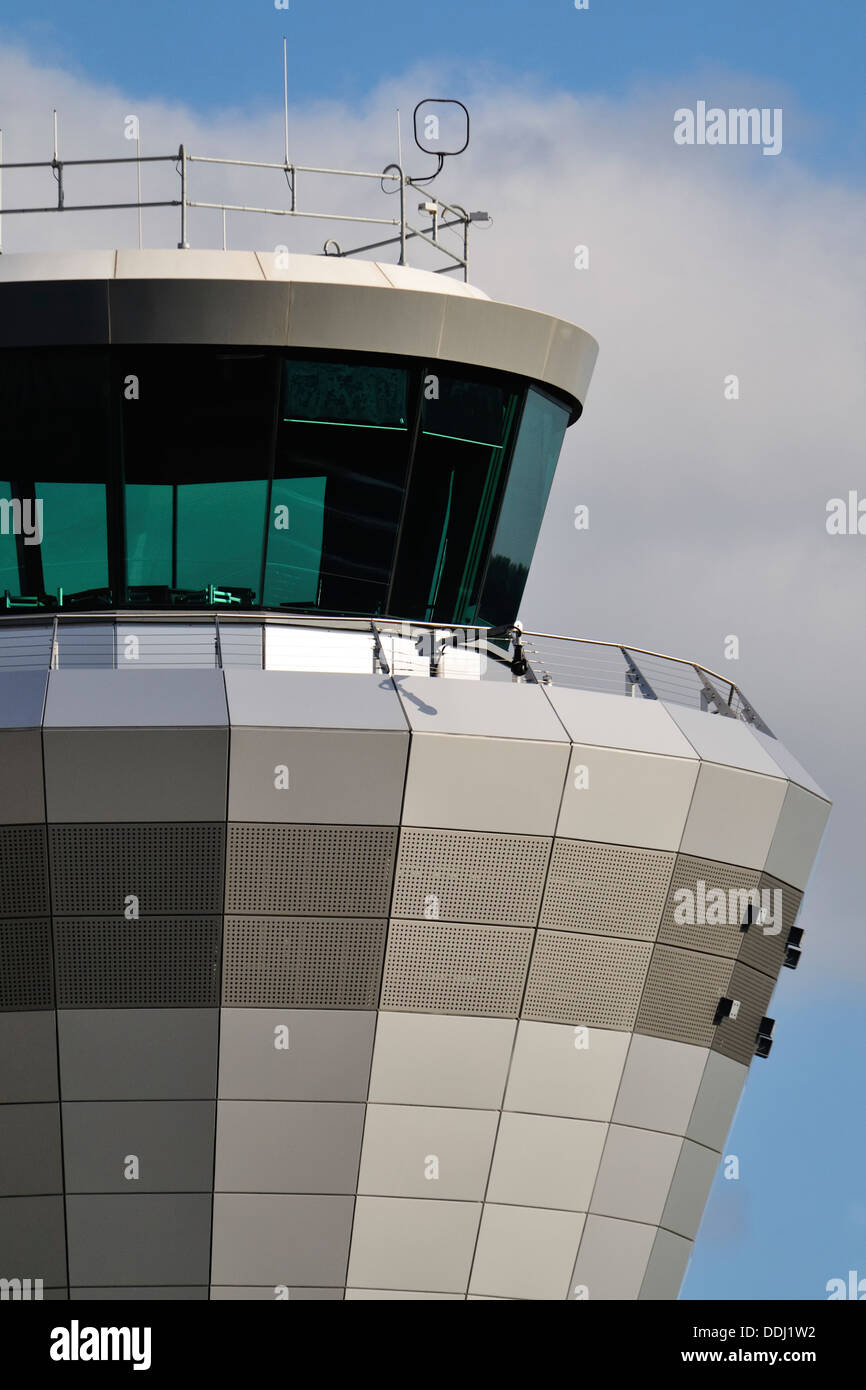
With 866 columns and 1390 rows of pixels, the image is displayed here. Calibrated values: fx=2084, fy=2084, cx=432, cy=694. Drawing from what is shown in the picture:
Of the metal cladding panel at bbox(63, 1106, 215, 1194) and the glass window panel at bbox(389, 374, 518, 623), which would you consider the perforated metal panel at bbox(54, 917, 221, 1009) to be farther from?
the glass window panel at bbox(389, 374, 518, 623)

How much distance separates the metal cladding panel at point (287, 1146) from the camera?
21.1m

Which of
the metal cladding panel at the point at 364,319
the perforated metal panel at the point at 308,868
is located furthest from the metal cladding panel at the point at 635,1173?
the metal cladding panel at the point at 364,319

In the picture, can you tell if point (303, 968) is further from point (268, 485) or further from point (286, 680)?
point (268, 485)

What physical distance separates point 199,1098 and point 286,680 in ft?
14.1

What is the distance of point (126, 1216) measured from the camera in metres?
21.3

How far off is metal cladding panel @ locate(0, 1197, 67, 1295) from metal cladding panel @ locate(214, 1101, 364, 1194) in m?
1.70

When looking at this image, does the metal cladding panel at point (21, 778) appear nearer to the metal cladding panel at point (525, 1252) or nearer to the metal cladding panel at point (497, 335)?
the metal cladding panel at point (525, 1252)

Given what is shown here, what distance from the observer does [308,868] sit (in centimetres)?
2062

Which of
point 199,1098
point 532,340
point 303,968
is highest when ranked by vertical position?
point 532,340

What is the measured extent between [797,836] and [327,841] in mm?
5250

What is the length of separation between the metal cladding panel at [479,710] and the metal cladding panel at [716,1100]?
432 centimetres

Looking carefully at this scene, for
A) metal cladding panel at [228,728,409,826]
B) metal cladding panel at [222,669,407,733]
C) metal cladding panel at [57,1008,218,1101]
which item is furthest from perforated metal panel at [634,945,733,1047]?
metal cladding panel at [57,1008,218,1101]

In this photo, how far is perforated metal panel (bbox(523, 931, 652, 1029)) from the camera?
21.4 m
